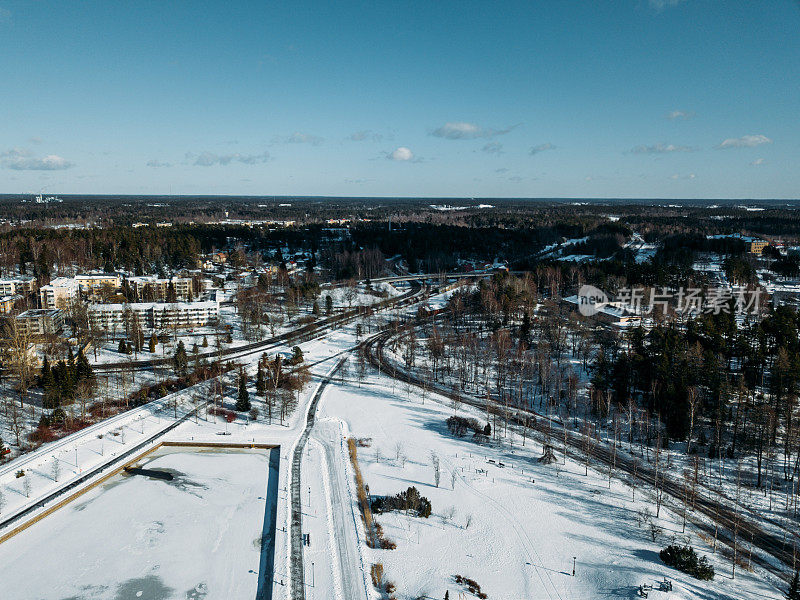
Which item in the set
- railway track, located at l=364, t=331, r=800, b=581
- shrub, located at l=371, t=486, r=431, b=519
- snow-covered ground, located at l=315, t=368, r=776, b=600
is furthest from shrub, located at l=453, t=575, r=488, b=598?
railway track, located at l=364, t=331, r=800, b=581

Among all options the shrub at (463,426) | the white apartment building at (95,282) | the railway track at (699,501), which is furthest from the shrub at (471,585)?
the white apartment building at (95,282)

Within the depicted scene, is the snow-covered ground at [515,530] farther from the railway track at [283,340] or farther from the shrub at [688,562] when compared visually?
the railway track at [283,340]

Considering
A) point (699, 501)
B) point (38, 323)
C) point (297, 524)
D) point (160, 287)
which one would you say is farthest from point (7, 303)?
point (699, 501)

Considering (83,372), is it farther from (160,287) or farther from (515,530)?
(515,530)

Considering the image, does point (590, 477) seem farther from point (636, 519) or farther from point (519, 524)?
point (519, 524)

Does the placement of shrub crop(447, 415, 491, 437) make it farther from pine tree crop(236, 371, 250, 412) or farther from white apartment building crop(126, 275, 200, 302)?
white apartment building crop(126, 275, 200, 302)
